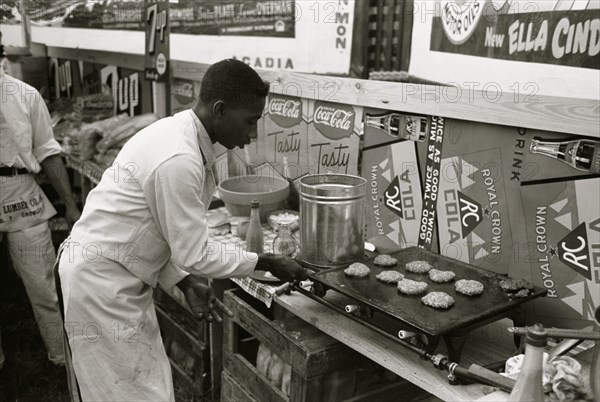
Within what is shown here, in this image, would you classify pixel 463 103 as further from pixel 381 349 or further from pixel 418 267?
pixel 381 349

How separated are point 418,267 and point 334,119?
145 cm

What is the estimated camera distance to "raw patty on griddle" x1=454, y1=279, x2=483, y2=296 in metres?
2.45

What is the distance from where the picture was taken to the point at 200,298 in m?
2.85

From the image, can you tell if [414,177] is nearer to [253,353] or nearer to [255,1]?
[253,353]

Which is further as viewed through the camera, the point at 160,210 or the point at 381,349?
the point at 381,349

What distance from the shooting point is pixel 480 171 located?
9.75 ft

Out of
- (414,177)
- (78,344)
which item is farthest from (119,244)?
(414,177)

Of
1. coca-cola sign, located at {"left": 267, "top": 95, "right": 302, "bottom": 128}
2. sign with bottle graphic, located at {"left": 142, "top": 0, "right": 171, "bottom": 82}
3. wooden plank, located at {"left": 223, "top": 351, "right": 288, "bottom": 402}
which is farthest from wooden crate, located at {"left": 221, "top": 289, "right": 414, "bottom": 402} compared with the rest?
sign with bottle graphic, located at {"left": 142, "top": 0, "right": 171, "bottom": 82}

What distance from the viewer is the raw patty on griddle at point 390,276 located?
8.66ft

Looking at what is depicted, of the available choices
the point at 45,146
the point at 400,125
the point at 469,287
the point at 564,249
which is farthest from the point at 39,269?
the point at 564,249

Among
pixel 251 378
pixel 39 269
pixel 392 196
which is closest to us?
pixel 251 378

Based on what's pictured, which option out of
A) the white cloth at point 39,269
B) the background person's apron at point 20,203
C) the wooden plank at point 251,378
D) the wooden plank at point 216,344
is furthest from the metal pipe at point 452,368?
the background person's apron at point 20,203

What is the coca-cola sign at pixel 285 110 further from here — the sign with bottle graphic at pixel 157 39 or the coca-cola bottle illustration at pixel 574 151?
the coca-cola bottle illustration at pixel 574 151

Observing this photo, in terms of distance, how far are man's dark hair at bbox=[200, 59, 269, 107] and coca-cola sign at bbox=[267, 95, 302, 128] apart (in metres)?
1.69
